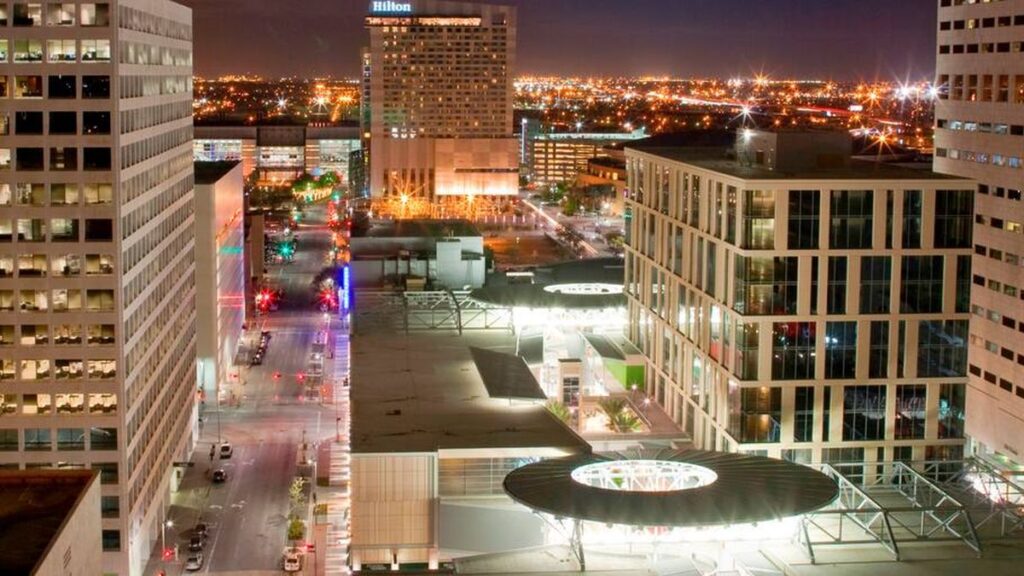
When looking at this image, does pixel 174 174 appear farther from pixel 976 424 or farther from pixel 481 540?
pixel 976 424

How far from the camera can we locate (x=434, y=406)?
48.0m

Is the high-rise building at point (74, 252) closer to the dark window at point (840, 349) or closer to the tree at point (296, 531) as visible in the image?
the tree at point (296, 531)

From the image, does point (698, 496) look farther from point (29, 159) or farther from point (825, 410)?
point (29, 159)

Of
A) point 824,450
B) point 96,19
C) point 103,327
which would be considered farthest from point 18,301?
point 824,450

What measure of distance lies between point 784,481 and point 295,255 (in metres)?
105

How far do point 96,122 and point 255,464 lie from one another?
775 inches

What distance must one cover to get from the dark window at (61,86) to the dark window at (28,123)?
30.8 inches

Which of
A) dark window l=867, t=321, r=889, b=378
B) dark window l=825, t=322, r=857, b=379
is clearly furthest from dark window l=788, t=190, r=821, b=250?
dark window l=867, t=321, r=889, b=378

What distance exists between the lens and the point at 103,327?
4859cm

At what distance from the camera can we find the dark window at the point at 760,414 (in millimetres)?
44531

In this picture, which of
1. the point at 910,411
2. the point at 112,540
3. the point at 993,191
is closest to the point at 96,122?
the point at 112,540

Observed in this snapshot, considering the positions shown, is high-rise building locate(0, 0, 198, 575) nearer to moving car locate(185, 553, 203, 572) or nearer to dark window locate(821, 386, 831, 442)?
moving car locate(185, 553, 203, 572)

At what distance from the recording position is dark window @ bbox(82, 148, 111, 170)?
47656mm

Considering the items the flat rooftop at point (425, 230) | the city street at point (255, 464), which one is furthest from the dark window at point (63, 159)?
the flat rooftop at point (425, 230)
